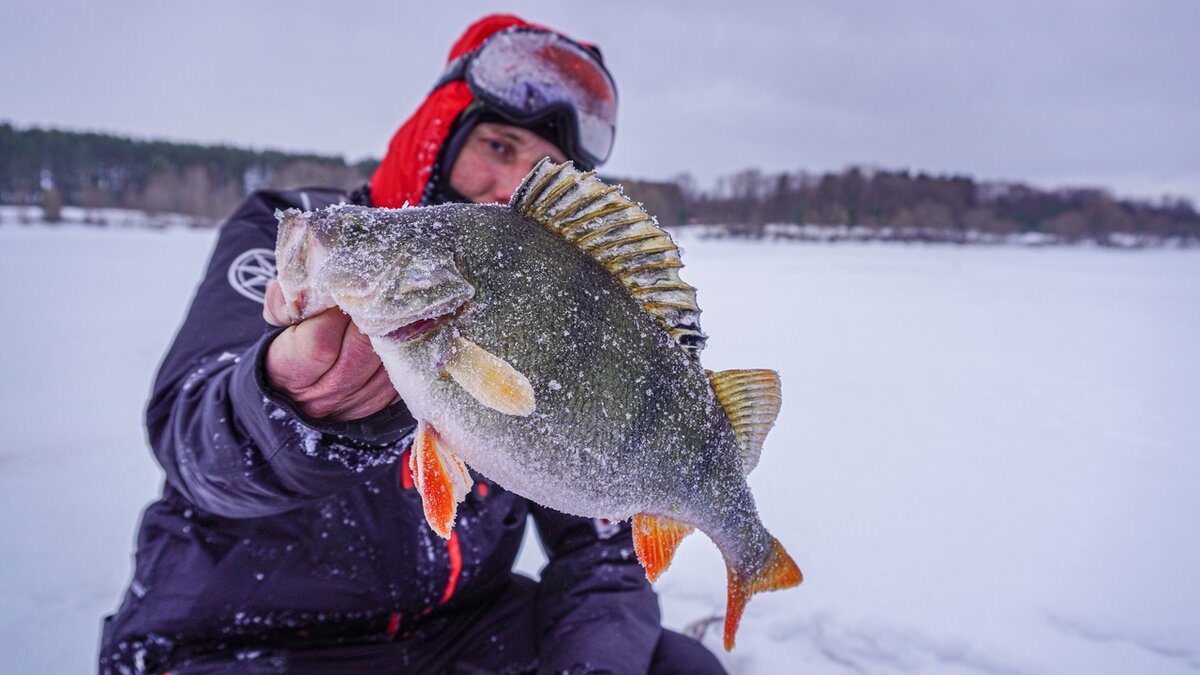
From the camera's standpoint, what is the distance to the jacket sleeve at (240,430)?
1379 mm

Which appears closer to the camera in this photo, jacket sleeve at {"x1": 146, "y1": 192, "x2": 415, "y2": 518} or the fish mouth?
the fish mouth

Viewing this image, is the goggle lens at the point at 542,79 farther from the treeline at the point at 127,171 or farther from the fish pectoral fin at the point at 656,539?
the treeline at the point at 127,171

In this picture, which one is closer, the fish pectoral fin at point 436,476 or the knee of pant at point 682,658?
the fish pectoral fin at point 436,476

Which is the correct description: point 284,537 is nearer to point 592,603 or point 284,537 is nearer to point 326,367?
point 326,367

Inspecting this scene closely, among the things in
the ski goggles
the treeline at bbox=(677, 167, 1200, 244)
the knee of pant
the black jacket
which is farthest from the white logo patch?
the knee of pant

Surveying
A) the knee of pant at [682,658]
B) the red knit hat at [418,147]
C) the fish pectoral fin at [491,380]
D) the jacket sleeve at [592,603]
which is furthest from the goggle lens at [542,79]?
the knee of pant at [682,658]

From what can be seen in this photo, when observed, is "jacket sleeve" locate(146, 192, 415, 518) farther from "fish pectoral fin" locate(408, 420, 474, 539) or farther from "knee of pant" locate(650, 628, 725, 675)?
"knee of pant" locate(650, 628, 725, 675)

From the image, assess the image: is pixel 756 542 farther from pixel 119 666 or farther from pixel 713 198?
pixel 119 666

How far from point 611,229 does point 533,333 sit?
0.89ft

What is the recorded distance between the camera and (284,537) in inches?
77.0

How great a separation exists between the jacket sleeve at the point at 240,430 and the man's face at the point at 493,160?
40.3 inches

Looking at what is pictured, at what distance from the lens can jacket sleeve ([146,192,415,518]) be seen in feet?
4.52

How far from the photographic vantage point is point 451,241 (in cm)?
114

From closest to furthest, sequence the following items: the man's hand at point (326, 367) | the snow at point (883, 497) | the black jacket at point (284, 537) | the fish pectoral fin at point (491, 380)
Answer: the fish pectoral fin at point (491, 380)
the man's hand at point (326, 367)
the black jacket at point (284, 537)
the snow at point (883, 497)
